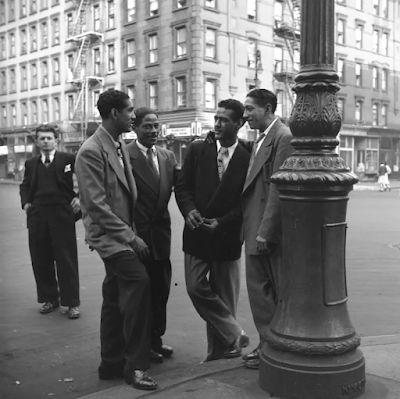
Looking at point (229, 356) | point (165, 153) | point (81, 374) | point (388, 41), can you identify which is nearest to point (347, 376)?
point (229, 356)

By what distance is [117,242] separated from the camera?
411cm

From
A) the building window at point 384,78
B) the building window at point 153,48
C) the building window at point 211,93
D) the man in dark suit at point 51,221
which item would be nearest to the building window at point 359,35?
the building window at point 384,78

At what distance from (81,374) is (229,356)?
3.55ft

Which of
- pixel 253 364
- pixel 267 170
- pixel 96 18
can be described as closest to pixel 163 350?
pixel 253 364

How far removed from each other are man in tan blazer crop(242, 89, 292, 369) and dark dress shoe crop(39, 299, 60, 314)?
2805mm

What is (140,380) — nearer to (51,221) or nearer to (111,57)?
(51,221)

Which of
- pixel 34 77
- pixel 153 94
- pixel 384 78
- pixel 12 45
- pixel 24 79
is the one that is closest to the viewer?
pixel 153 94

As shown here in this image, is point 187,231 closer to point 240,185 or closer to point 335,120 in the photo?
point 240,185

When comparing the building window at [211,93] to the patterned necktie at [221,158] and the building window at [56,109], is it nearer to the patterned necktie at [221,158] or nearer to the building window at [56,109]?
the building window at [56,109]

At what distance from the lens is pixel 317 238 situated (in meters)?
3.62

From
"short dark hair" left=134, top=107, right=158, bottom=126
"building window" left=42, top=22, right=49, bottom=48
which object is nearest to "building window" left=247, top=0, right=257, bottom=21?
"building window" left=42, top=22, right=49, bottom=48

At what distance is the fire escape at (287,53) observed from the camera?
38.0 m

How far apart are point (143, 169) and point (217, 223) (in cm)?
74

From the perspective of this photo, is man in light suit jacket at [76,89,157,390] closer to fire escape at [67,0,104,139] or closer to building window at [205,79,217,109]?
building window at [205,79,217,109]
